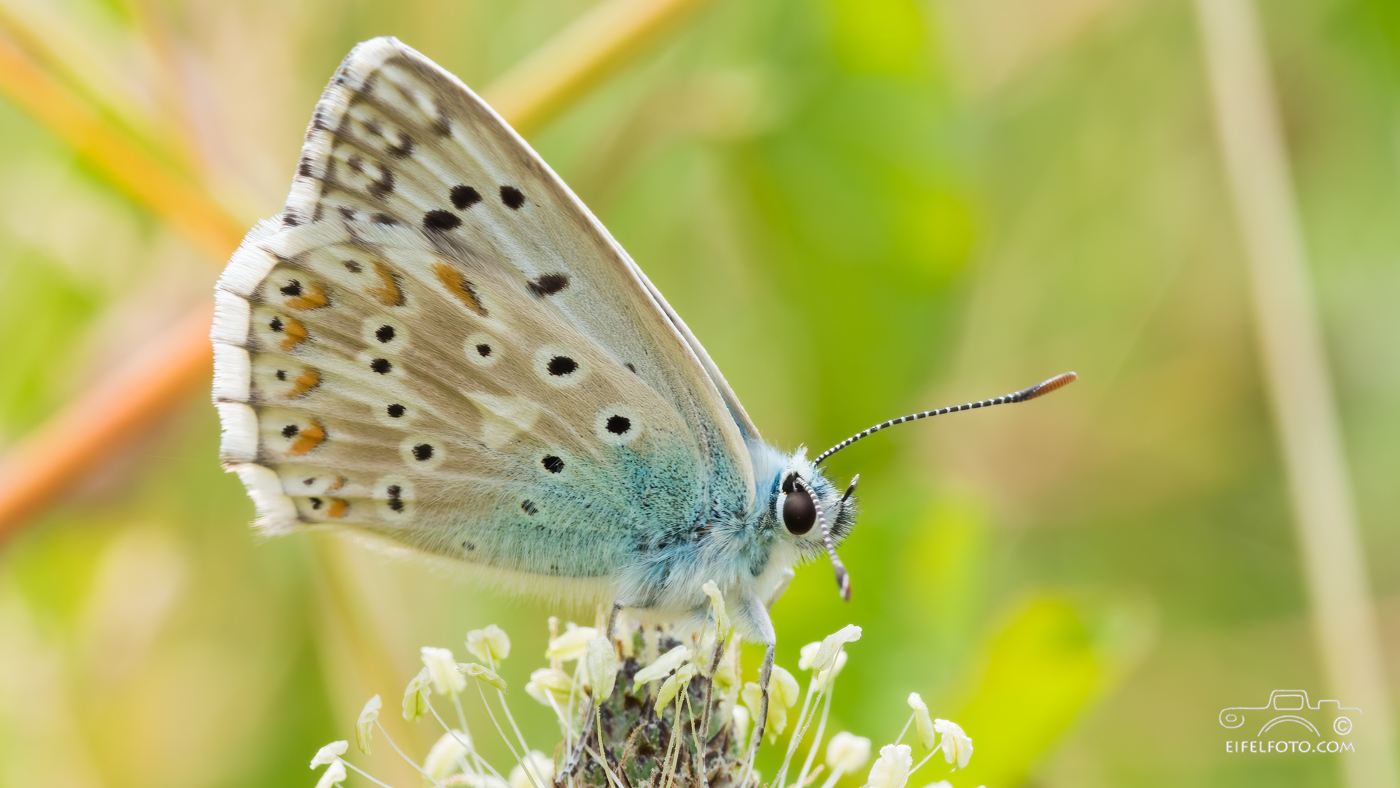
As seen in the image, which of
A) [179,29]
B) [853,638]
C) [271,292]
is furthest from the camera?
[179,29]

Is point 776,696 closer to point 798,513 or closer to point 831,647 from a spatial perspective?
point 831,647

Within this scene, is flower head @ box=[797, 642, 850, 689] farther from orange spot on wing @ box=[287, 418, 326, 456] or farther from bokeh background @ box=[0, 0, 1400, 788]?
orange spot on wing @ box=[287, 418, 326, 456]

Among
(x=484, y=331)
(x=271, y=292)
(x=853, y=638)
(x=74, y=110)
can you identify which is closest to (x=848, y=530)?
(x=853, y=638)

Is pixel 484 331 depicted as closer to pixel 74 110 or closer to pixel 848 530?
pixel 848 530

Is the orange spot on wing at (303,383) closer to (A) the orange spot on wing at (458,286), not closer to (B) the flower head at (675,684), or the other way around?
(A) the orange spot on wing at (458,286)

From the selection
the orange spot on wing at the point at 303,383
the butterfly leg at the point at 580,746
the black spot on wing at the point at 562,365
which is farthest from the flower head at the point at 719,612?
the orange spot on wing at the point at 303,383
